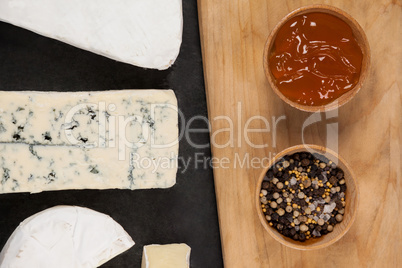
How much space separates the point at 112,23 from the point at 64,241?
0.68 meters

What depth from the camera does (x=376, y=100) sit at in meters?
1.59

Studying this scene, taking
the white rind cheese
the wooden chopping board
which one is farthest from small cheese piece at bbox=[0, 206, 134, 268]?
the white rind cheese

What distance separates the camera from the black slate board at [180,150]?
1.66 meters

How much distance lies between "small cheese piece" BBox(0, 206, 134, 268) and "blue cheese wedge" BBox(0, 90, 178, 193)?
9 cm

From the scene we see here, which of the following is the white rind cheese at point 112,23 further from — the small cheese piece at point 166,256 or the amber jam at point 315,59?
the small cheese piece at point 166,256

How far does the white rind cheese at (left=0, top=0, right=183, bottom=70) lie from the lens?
150cm

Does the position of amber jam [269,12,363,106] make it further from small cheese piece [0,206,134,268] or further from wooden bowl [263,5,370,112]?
small cheese piece [0,206,134,268]

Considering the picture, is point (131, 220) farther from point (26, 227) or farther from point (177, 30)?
point (177, 30)

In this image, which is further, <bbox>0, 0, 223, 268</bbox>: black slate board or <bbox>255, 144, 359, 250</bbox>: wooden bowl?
<bbox>0, 0, 223, 268</bbox>: black slate board

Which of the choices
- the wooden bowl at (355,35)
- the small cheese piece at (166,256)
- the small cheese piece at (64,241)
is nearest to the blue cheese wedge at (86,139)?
the small cheese piece at (64,241)

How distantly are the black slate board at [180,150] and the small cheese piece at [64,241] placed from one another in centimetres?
11

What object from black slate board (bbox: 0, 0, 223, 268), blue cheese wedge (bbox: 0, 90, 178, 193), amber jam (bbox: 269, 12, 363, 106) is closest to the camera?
amber jam (bbox: 269, 12, 363, 106)

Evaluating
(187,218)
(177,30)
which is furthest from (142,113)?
(187,218)

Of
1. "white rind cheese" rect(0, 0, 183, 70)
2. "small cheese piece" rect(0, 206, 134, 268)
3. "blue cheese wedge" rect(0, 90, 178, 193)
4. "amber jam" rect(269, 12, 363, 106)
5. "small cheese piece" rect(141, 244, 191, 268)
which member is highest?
"white rind cheese" rect(0, 0, 183, 70)
